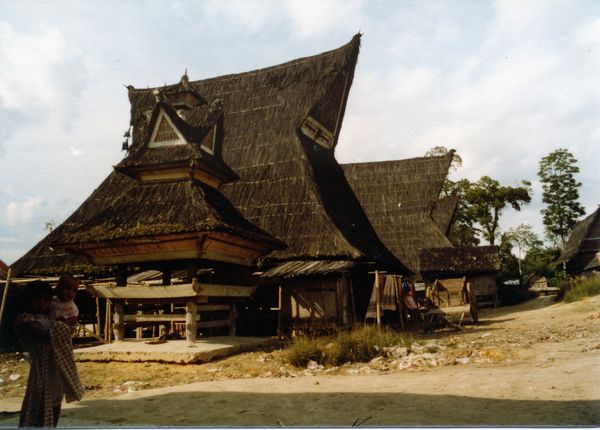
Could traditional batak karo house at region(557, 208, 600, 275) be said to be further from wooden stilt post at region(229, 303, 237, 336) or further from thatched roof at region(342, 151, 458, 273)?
wooden stilt post at region(229, 303, 237, 336)

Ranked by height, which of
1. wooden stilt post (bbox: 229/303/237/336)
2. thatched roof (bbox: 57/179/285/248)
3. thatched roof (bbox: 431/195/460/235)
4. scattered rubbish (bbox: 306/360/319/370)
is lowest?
scattered rubbish (bbox: 306/360/319/370)

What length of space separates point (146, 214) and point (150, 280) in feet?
12.2

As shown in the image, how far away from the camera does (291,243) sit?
12.8 m

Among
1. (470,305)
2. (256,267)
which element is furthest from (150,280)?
(470,305)

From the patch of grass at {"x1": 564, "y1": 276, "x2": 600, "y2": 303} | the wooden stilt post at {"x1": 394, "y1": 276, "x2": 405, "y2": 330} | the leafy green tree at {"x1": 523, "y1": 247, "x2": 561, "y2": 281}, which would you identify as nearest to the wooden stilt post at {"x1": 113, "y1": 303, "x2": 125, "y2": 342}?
the wooden stilt post at {"x1": 394, "y1": 276, "x2": 405, "y2": 330}

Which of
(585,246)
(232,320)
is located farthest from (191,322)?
(585,246)

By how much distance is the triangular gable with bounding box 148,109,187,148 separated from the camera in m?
10.5

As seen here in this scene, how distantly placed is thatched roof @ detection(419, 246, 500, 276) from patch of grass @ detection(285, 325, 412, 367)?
13.2 meters

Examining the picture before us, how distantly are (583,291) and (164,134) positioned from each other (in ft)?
60.5

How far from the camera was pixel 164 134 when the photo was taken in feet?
34.8

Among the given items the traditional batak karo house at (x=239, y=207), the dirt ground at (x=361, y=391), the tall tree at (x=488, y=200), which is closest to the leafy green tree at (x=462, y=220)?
the tall tree at (x=488, y=200)

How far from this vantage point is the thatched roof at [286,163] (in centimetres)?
1306

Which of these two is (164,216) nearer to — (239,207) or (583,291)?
(239,207)

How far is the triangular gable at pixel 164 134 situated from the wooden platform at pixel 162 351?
178 inches
